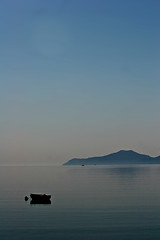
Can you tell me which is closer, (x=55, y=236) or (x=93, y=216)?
(x=55, y=236)

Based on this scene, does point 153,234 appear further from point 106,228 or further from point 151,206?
point 151,206

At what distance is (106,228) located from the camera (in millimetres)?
52656

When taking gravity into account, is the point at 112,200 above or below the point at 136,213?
above

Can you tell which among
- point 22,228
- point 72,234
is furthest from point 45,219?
point 72,234

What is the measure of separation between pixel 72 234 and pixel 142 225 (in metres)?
14.3

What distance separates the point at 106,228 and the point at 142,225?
7.46 m

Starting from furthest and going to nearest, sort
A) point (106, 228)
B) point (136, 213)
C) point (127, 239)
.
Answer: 1. point (136, 213)
2. point (106, 228)
3. point (127, 239)

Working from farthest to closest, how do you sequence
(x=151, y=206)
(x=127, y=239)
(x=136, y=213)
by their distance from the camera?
(x=151, y=206), (x=136, y=213), (x=127, y=239)

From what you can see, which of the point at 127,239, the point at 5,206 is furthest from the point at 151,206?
the point at 5,206

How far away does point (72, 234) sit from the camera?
4931 centimetres

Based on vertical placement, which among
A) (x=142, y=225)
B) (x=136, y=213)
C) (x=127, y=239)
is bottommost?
(x=127, y=239)

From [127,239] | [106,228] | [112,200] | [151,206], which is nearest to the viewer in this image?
[127,239]

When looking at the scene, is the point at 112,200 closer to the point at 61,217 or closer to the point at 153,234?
the point at 61,217

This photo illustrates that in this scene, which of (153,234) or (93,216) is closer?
(153,234)
